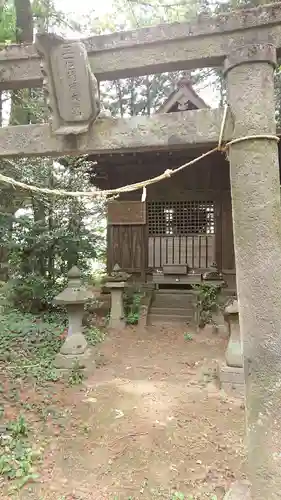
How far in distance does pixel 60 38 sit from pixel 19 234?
603 cm

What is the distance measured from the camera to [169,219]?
11484mm

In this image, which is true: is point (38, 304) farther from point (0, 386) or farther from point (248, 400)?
point (248, 400)

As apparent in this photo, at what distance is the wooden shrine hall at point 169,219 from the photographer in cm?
1072

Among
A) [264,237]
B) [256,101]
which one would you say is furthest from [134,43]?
[264,237]

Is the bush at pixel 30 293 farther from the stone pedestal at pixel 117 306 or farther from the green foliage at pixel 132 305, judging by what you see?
the green foliage at pixel 132 305

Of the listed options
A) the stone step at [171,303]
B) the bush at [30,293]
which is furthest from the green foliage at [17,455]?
the stone step at [171,303]

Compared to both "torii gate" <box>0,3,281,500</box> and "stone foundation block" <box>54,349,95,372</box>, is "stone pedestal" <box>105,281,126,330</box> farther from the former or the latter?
"torii gate" <box>0,3,281,500</box>

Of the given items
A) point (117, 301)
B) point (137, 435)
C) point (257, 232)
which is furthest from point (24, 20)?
point (137, 435)

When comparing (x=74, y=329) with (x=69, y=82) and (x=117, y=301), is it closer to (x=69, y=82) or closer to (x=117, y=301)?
(x=117, y=301)

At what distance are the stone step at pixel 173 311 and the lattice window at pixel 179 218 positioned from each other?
7.98ft

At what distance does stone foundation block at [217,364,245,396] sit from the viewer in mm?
5629

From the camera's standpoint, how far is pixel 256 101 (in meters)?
2.53

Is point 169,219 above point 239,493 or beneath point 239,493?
above

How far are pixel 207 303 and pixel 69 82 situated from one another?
741 cm
